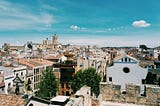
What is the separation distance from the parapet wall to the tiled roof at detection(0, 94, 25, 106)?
15.1 feet

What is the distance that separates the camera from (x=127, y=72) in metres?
34.0

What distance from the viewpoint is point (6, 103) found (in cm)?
1198

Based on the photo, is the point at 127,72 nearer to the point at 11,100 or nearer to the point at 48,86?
the point at 48,86

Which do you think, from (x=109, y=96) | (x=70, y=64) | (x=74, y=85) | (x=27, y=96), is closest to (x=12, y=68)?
(x=74, y=85)

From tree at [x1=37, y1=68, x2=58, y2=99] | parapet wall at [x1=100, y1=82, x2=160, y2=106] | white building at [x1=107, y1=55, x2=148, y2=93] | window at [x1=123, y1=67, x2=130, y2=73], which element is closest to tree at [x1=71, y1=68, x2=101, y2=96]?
tree at [x1=37, y1=68, x2=58, y2=99]

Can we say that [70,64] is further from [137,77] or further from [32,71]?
[137,77]

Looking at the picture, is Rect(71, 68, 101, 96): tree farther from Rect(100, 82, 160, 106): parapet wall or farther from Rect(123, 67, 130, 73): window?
Rect(100, 82, 160, 106): parapet wall

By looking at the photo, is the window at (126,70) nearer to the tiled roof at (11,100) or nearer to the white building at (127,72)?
the white building at (127,72)

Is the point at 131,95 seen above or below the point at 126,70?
above

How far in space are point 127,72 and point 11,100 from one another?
2449 centimetres

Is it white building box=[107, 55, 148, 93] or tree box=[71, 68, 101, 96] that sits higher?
white building box=[107, 55, 148, 93]

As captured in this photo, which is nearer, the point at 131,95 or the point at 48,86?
the point at 131,95

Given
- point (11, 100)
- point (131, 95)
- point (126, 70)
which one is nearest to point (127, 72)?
point (126, 70)

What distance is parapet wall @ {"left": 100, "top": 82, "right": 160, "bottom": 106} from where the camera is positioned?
917 centimetres
